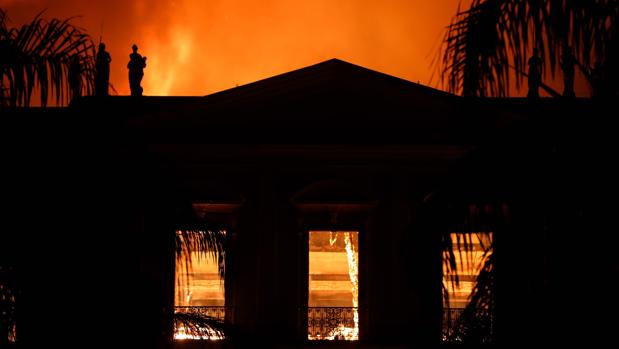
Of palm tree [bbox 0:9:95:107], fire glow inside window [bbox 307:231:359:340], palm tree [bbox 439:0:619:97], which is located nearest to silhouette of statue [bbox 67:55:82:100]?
palm tree [bbox 0:9:95:107]

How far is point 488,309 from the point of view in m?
4.46

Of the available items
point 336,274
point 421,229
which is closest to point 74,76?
point 421,229

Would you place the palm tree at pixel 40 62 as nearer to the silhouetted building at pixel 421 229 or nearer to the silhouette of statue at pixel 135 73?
the silhouetted building at pixel 421 229

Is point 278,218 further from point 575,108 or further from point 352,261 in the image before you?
point 575,108

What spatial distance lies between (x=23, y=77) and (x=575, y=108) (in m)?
3.66

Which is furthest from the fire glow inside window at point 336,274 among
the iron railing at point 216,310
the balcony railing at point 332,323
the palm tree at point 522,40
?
the palm tree at point 522,40

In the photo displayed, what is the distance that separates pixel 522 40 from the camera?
4.16 m

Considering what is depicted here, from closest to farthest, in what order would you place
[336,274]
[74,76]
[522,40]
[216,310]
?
1. [522,40]
2. [74,76]
3. [216,310]
4. [336,274]

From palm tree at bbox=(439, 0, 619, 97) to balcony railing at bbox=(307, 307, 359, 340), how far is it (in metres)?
12.1

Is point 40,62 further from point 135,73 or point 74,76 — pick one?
point 135,73

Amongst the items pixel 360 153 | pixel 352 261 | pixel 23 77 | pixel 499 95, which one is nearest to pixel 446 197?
pixel 499 95

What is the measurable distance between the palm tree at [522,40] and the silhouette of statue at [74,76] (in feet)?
9.11

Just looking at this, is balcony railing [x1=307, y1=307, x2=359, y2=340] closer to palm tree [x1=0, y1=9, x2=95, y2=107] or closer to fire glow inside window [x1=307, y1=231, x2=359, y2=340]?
fire glow inside window [x1=307, y1=231, x2=359, y2=340]

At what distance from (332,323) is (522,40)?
1273 centimetres
